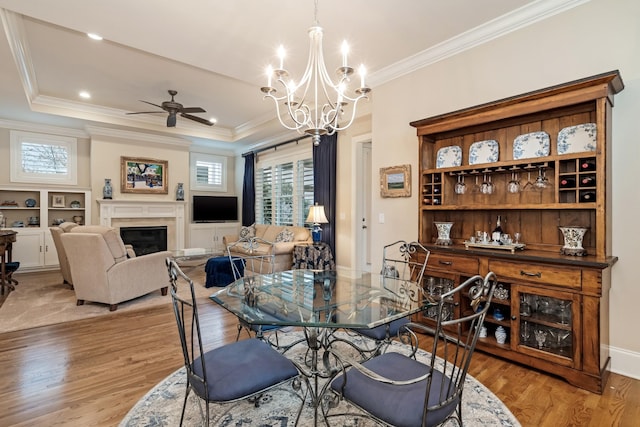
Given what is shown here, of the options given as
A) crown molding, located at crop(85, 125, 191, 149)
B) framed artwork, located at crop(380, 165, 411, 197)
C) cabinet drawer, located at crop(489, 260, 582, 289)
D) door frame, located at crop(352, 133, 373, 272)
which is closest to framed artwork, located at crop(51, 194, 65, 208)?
crown molding, located at crop(85, 125, 191, 149)

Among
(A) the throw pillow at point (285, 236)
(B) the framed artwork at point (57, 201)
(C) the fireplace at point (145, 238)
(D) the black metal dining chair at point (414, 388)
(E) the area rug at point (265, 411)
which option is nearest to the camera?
(D) the black metal dining chair at point (414, 388)

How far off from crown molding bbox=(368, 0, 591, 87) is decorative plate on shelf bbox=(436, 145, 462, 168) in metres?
0.96

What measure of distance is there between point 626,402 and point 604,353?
1.10 ft

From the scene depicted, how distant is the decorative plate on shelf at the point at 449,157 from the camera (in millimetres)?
3252

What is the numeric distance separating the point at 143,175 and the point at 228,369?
676 centimetres

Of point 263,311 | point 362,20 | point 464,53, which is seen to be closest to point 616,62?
point 464,53

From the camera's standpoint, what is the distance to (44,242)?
20.5ft

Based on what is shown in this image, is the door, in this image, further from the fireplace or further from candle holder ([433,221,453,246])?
the fireplace

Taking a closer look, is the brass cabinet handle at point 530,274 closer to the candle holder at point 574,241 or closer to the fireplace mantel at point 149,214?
the candle holder at point 574,241

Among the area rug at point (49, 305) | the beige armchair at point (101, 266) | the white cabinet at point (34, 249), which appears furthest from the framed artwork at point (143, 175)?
the beige armchair at point (101, 266)

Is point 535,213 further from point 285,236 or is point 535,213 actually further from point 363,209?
point 285,236

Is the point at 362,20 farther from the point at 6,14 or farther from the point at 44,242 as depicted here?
the point at 44,242

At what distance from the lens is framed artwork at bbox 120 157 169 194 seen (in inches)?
273

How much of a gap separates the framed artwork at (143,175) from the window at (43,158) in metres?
0.97
